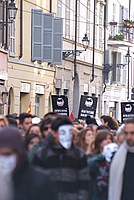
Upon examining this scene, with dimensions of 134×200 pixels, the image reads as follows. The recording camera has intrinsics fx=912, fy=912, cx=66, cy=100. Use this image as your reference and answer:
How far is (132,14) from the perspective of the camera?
62.1 m

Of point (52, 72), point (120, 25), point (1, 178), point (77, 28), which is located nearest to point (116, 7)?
point (120, 25)

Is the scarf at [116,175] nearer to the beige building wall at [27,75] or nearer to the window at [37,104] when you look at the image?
the beige building wall at [27,75]

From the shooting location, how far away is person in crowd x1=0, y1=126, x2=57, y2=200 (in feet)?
18.7

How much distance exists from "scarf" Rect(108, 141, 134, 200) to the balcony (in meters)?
42.8

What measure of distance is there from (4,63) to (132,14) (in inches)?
1211

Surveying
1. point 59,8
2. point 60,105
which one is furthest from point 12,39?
point 60,105

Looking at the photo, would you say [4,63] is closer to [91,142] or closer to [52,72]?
[52,72]

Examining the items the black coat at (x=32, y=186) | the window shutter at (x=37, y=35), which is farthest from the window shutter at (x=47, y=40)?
the black coat at (x=32, y=186)

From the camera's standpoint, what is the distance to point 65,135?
8.80 metres

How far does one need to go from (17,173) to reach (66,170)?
279 centimetres

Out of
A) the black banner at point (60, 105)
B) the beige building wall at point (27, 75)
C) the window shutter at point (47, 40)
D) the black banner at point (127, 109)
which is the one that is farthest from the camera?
the window shutter at point (47, 40)

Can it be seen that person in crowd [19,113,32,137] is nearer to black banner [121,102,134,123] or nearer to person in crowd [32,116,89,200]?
person in crowd [32,116,89,200]

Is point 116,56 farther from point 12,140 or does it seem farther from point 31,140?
point 12,140

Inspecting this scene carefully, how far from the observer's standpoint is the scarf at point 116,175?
9.40 metres
